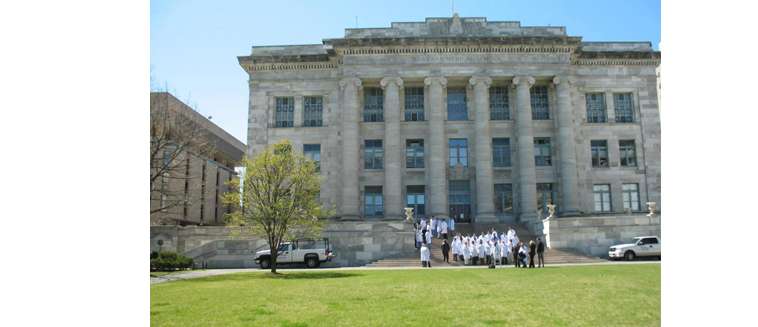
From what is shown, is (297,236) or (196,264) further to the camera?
(196,264)

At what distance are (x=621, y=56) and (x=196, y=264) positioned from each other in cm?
3692

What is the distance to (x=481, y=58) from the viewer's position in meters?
43.8

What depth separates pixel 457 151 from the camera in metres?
44.9

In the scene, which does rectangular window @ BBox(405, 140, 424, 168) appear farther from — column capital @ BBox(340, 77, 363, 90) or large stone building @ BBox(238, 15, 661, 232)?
column capital @ BBox(340, 77, 363, 90)

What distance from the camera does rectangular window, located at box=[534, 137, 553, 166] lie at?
4459 cm

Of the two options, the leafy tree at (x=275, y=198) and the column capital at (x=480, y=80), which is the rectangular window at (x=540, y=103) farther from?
the leafy tree at (x=275, y=198)

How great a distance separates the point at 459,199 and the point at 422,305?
3412cm

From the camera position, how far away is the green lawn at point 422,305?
8617 millimetres
